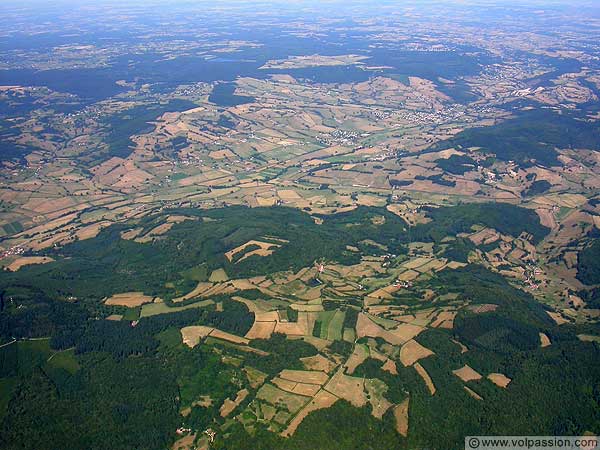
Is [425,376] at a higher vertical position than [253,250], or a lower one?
higher

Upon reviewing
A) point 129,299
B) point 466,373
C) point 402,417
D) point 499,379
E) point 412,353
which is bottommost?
point 129,299

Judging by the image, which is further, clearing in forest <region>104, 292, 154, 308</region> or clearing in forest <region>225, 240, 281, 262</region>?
clearing in forest <region>225, 240, 281, 262</region>

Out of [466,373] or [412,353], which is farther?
[412,353]

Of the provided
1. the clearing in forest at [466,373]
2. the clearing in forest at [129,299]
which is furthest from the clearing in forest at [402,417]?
the clearing in forest at [129,299]

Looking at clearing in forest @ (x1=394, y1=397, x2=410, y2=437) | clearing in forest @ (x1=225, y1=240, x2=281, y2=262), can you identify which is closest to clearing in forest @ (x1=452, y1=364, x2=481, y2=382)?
clearing in forest @ (x1=394, y1=397, x2=410, y2=437)

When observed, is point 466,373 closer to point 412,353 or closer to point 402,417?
point 412,353

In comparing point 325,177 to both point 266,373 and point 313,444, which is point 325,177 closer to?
point 266,373

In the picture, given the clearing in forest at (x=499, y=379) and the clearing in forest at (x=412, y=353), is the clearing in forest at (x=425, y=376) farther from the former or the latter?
the clearing in forest at (x=499, y=379)

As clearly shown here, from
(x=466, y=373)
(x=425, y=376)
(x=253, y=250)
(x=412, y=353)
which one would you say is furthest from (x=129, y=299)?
(x=466, y=373)

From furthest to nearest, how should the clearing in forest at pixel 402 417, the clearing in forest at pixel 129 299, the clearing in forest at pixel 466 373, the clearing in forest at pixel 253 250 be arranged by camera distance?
the clearing in forest at pixel 253 250, the clearing in forest at pixel 129 299, the clearing in forest at pixel 466 373, the clearing in forest at pixel 402 417

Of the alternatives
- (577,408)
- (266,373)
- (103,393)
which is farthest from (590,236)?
(103,393)

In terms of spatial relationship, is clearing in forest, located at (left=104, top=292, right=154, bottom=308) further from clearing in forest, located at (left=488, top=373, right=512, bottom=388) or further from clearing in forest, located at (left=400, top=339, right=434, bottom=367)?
clearing in forest, located at (left=488, top=373, right=512, bottom=388)
